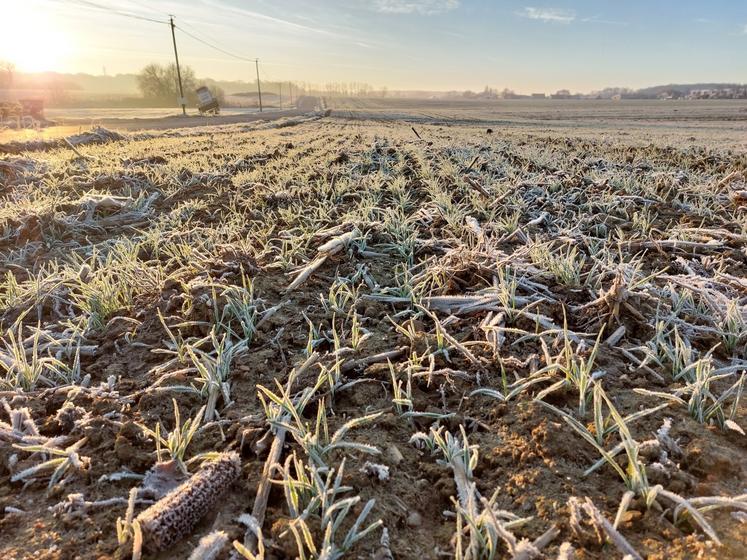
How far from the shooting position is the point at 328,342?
71.5 inches

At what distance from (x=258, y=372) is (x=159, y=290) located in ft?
2.76

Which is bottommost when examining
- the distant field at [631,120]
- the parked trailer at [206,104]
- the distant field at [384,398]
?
the distant field at [384,398]

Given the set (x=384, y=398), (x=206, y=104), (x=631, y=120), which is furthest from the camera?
(x=206, y=104)

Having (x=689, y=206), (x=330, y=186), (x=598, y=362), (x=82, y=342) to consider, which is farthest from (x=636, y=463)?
(x=330, y=186)

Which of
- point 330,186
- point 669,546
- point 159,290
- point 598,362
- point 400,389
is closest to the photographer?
point 669,546

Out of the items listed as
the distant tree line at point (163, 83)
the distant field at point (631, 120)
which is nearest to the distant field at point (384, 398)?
the distant field at point (631, 120)

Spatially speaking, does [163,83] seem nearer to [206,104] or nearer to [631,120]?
[206,104]

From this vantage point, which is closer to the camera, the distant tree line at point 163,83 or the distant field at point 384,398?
the distant field at point 384,398

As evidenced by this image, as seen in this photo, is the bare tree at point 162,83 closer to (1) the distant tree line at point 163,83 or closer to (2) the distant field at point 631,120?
(1) the distant tree line at point 163,83

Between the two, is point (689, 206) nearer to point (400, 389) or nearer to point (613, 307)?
point (613, 307)

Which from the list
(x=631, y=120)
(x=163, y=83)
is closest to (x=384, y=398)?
(x=631, y=120)

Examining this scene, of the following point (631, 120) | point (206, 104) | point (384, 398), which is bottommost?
point (384, 398)

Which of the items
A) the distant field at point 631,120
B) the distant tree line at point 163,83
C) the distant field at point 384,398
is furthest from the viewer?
the distant tree line at point 163,83

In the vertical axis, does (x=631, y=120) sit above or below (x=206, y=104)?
below
